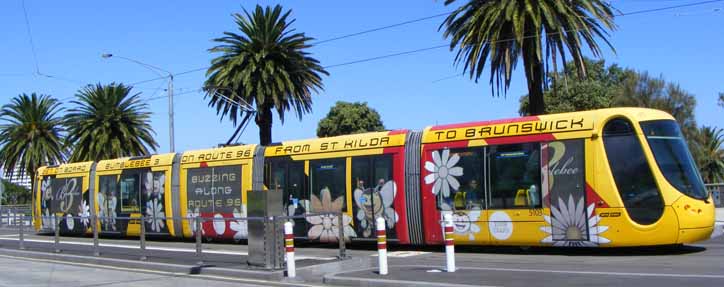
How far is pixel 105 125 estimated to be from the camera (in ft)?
154

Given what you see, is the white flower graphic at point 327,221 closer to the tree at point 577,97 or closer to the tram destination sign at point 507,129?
the tram destination sign at point 507,129

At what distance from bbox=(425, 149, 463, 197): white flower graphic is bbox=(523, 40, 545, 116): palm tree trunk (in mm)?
10171

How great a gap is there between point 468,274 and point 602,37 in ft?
55.8

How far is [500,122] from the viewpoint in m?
16.5

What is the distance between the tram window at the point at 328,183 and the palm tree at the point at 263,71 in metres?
15.4

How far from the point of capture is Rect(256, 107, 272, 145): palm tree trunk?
1430 inches

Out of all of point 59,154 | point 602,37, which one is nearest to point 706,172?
point 602,37

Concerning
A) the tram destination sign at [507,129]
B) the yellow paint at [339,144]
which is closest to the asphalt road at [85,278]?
the yellow paint at [339,144]

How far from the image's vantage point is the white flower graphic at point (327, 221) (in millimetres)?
18138

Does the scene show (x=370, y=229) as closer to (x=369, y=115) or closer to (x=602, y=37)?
(x=602, y=37)

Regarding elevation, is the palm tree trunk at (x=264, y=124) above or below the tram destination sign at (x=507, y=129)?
above

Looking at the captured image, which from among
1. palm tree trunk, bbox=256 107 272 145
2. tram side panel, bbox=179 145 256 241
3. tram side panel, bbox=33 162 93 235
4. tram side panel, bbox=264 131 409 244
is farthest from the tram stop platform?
palm tree trunk, bbox=256 107 272 145

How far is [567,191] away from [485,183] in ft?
6.38

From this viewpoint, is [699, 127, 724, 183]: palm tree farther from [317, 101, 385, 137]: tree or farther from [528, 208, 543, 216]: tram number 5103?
[528, 208, 543, 216]: tram number 5103
